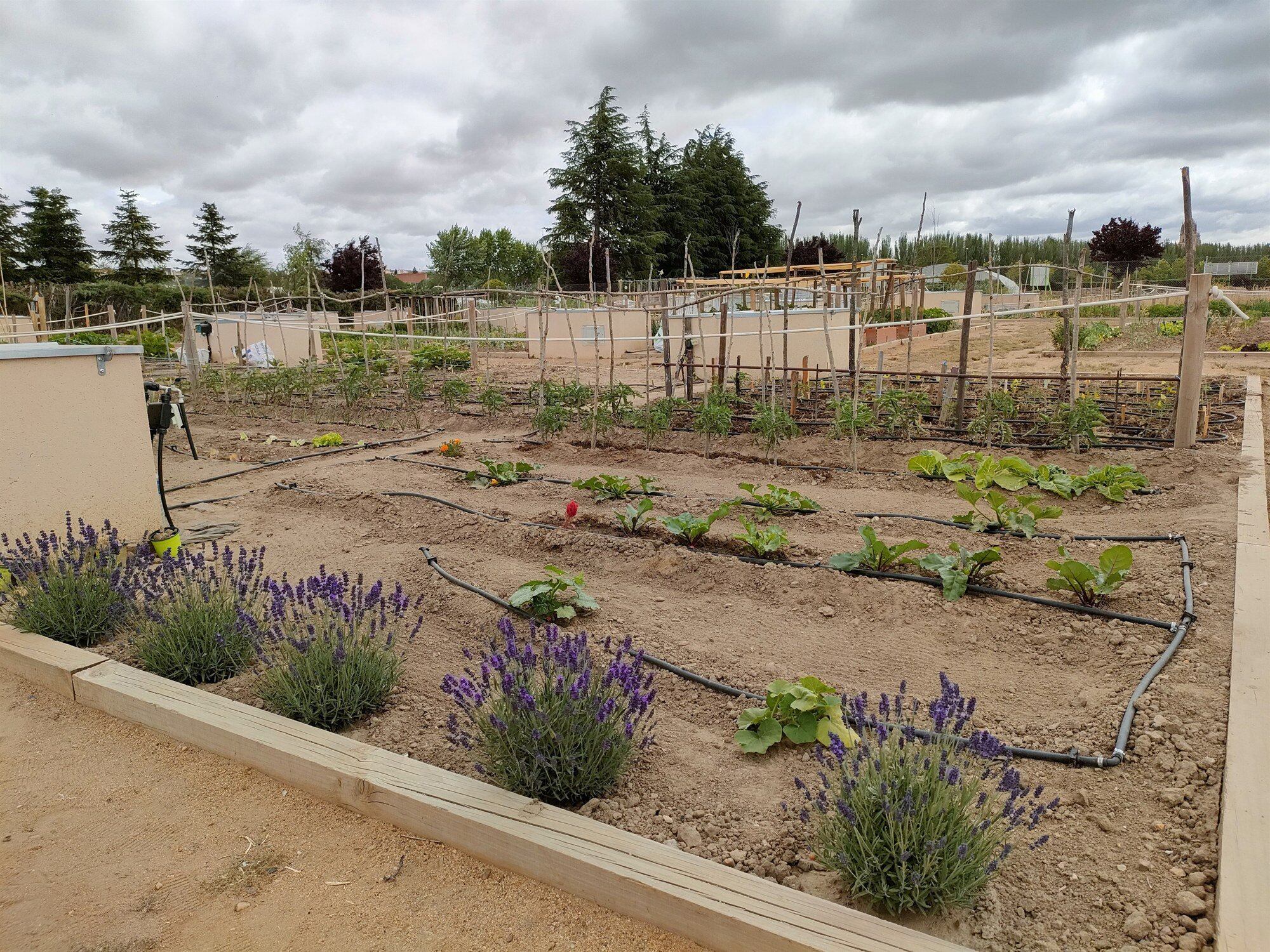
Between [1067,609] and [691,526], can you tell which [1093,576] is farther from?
[691,526]

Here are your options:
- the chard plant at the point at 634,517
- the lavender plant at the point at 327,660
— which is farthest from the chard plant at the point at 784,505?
the lavender plant at the point at 327,660

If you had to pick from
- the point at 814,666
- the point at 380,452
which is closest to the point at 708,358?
the point at 380,452

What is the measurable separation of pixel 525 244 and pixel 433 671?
5873 centimetres

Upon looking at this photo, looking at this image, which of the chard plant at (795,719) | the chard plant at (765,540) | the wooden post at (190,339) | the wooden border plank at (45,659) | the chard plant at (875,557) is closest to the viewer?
→ the chard plant at (795,719)

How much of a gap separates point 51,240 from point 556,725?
139 ft

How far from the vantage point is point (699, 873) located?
183cm

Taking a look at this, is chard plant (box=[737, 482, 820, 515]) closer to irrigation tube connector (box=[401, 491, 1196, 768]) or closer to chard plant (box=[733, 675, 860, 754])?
irrigation tube connector (box=[401, 491, 1196, 768])

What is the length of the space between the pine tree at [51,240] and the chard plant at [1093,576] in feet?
133

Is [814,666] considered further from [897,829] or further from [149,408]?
[149,408]

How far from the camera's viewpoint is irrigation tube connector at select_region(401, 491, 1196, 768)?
Result: 2.41 meters

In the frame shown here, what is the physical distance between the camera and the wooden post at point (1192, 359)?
622cm

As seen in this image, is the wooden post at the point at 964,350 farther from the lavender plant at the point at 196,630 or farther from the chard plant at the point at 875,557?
the lavender plant at the point at 196,630

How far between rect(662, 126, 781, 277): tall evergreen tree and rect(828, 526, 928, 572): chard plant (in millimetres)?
35819

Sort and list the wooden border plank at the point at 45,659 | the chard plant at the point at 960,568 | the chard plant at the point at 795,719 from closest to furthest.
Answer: the chard plant at the point at 795,719 → the wooden border plank at the point at 45,659 → the chard plant at the point at 960,568
